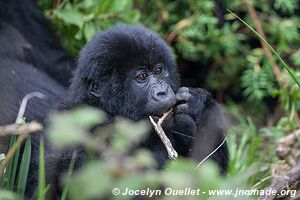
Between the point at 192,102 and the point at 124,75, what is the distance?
0.39 metres

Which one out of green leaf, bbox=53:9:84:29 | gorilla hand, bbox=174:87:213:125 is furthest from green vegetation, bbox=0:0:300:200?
gorilla hand, bbox=174:87:213:125

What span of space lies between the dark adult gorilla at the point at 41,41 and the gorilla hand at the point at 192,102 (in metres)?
1.63

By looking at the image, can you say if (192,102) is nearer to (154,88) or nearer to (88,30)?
(154,88)

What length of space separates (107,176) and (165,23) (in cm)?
398

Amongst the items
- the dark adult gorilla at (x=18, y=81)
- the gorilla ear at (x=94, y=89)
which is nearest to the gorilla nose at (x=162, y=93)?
the gorilla ear at (x=94, y=89)

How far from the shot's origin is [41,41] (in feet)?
15.9

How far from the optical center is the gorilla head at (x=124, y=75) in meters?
3.15

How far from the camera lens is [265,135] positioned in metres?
4.45

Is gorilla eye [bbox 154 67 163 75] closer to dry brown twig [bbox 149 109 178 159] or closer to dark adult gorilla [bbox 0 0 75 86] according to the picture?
dry brown twig [bbox 149 109 178 159]

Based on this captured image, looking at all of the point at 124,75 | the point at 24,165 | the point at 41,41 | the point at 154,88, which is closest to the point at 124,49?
the point at 124,75

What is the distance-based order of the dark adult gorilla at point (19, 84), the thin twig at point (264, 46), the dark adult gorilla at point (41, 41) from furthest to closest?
the dark adult gorilla at point (41, 41) → the thin twig at point (264, 46) → the dark adult gorilla at point (19, 84)

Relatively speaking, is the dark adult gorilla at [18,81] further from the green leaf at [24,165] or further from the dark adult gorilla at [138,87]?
the green leaf at [24,165]

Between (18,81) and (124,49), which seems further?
(18,81)

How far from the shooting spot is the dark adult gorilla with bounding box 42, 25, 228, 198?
10.4 ft
